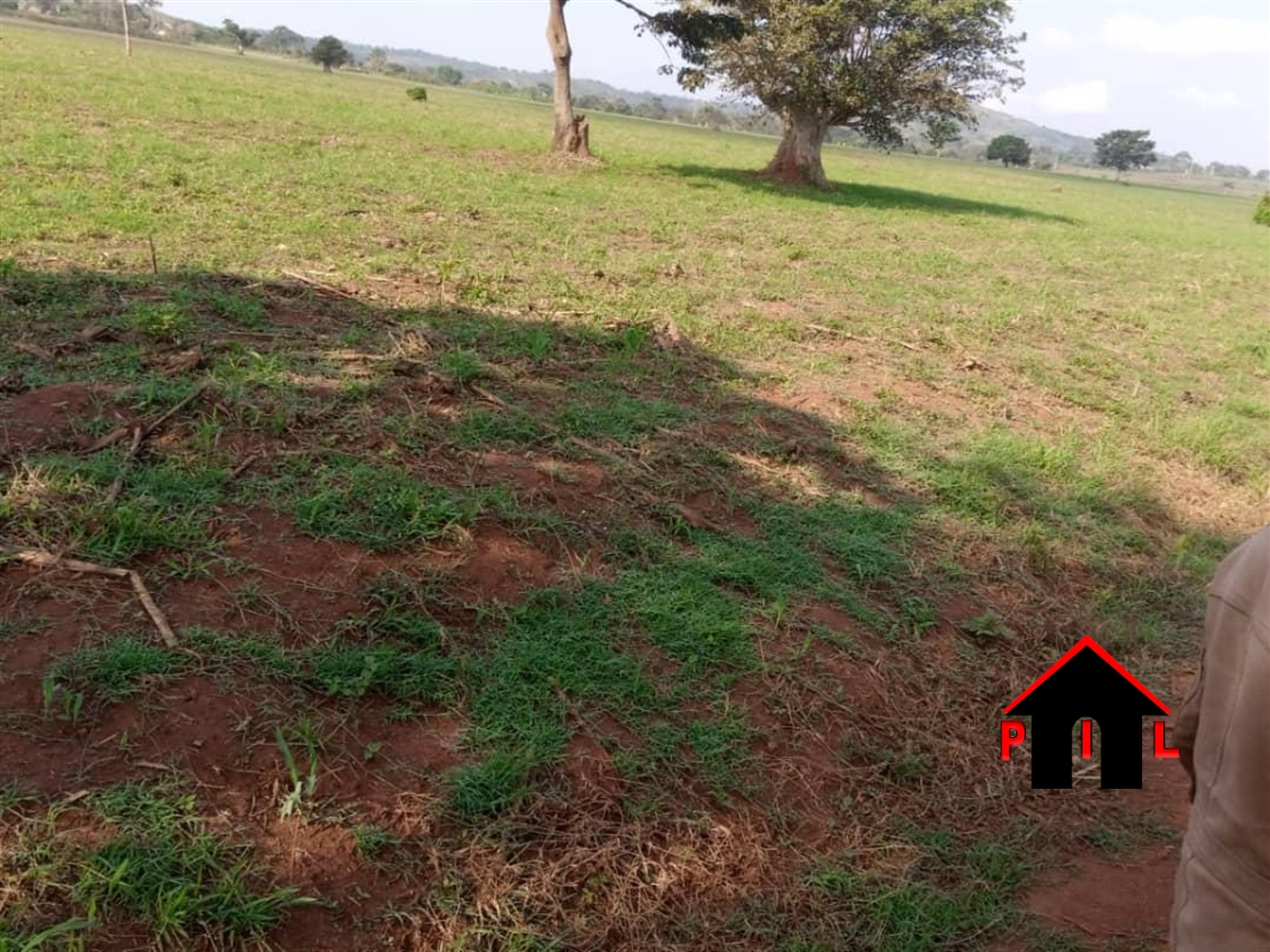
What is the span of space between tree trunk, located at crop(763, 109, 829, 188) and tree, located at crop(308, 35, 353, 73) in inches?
2260

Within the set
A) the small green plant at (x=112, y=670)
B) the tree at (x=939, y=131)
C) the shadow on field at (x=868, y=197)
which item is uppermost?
the tree at (x=939, y=131)

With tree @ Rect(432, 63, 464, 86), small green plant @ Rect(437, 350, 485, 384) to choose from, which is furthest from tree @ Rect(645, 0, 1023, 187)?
tree @ Rect(432, 63, 464, 86)

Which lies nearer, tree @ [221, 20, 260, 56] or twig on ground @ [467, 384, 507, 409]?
twig on ground @ [467, 384, 507, 409]

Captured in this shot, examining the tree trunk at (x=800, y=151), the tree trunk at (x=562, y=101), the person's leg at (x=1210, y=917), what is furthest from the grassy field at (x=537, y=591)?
the tree trunk at (x=800, y=151)

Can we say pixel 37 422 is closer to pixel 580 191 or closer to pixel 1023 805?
pixel 1023 805

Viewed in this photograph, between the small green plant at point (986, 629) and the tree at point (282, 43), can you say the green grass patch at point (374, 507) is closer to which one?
the small green plant at point (986, 629)

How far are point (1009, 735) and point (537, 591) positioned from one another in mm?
1802

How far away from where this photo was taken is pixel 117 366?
4617 mm

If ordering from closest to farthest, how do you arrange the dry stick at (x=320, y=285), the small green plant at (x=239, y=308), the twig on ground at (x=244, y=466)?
1. the twig on ground at (x=244, y=466)
2. the small green plant at (x=239, y=308)
3. the dry stick at (x=320, y=285)

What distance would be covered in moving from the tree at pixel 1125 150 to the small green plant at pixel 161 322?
107238 mm

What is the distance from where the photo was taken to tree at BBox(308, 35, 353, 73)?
69062 mm

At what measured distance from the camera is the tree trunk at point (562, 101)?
17.9m

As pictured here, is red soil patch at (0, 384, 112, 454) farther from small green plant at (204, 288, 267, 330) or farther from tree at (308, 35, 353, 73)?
tree at (308, 35, 353, 73)

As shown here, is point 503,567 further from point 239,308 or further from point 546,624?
point 239,308
